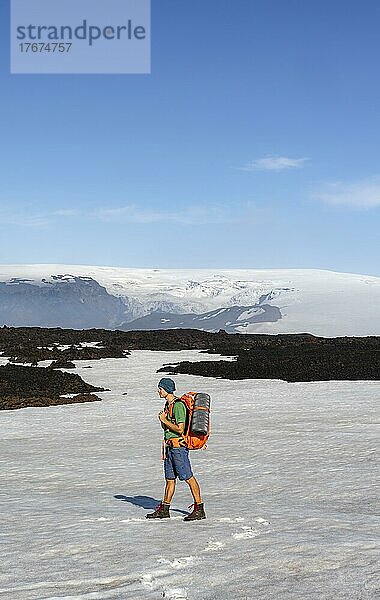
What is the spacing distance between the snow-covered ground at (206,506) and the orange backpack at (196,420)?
50.9 inches

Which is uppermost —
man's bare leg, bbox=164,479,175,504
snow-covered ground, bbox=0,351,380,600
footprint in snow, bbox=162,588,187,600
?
man's bare leg, bbox=164,479,175,504

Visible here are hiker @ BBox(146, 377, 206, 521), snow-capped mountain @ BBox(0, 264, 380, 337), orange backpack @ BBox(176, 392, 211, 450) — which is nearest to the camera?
orange backpack @ BBox(176, 392, 211, 450)

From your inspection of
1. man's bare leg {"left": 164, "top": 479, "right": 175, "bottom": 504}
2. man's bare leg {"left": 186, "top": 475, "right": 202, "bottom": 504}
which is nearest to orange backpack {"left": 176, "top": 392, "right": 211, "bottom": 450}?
man's bare leg {"left": 186, "top": 475, "right": 202, "bottom": 504}

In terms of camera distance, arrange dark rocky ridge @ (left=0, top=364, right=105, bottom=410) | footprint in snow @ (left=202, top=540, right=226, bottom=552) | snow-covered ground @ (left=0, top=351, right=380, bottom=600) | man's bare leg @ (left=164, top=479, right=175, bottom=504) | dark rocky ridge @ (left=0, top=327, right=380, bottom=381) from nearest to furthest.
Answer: snow-covered ground @ (left=0, top=351, right=380, bottom=600)
footprint in snow @ (left=202, top=540, right=226, bottom=552)
man's bare leg @ (left=164, top=479, right=175, bottom=504)
dark rocky ridge @ (left=0, top=364, right=105, bottom=410)
dark rocky ridge @ (left=0, top=327, right=380, bottom=381)

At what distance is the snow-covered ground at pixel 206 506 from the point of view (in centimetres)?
791

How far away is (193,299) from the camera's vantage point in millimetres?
125125

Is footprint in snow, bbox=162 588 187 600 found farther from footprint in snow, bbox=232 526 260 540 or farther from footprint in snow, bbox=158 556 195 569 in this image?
footprint in snow, bbox=232 526 260 540

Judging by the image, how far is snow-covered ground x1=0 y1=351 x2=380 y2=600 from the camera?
26.0 ft

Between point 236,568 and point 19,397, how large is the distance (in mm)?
22421

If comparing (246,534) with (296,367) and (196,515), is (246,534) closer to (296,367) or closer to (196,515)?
(196,515)

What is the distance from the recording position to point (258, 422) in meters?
22.5

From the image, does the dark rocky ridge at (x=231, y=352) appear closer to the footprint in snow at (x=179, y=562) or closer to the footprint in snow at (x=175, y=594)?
the footprint in snow at (x=179, y=562)

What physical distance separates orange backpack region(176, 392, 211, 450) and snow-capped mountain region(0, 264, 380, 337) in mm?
95168

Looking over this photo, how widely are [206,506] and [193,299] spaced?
371 feet
